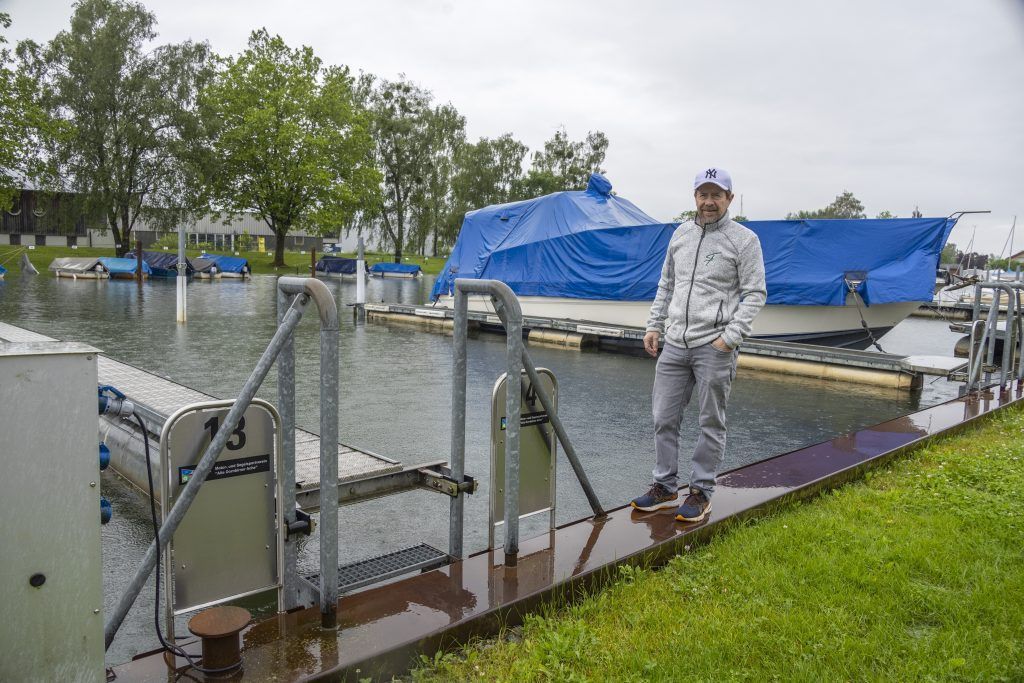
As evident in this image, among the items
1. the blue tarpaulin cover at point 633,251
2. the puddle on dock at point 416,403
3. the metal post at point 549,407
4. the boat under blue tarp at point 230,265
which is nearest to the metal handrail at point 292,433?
the metal post at point 549,407

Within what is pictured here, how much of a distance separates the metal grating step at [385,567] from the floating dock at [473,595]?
73 mm

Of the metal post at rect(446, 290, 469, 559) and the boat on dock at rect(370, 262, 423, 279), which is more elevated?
the metal post at rect(446, 290, 469, 559)

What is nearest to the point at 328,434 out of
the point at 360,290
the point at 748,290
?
the point at 748,290

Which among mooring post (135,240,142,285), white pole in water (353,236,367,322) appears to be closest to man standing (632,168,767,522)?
white pole in water (353,236,367,322)

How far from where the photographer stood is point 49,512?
2051 mm

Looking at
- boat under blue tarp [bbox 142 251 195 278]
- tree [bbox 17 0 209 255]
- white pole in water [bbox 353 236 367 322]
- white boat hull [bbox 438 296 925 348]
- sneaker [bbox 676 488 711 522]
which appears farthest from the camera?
tree [bbox 17 0 209 255]

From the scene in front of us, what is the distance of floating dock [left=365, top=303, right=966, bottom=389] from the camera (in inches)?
473

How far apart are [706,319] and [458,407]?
1.50 m

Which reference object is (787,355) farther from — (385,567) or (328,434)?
(328,434)

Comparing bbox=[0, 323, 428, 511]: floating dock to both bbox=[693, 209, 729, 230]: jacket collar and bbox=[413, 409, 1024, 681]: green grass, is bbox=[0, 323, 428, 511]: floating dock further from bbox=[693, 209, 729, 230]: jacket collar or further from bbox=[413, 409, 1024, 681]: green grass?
bbox=[693, 209, 729, 230]: jacket collar

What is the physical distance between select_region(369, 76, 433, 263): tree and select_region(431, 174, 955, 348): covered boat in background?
37110mm

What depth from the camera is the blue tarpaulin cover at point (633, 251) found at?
46.3 ft

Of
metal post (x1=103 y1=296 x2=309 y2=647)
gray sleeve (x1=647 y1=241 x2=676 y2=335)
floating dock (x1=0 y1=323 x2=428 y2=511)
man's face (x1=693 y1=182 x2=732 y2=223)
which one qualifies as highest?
man's face (x1=693 y1=182 x2=732 y2=223)

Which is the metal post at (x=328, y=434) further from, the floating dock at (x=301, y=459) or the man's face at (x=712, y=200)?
the man's face at (x=712, y=200)
